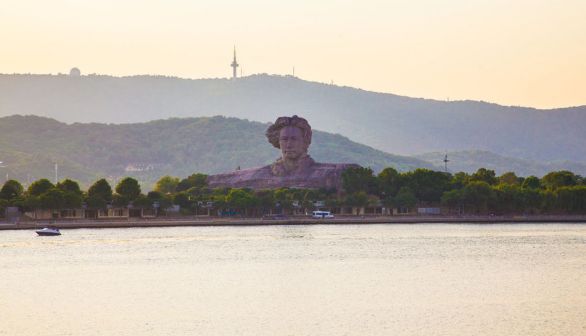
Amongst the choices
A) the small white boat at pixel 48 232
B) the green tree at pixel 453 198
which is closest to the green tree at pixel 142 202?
the small white boat at pixel 48 232

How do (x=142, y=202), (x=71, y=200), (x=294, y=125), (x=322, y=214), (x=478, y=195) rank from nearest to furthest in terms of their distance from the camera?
(x=71, y=200) → (x=322, y=214) → (x=478, y=195) → (x=142, y=202) → (x=294, y=125)

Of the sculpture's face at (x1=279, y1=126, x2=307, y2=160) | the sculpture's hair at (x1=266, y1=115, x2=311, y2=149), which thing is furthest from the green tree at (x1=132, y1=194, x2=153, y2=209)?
the sculpture's face at (x1=279, y1=126, x2=307, y2=160)

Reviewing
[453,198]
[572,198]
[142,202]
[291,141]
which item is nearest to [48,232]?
[142,202]

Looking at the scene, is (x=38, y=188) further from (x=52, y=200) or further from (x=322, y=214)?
(x=322, y=214)

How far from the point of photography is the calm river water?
71625 millimetres

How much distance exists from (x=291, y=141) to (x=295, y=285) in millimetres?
104388

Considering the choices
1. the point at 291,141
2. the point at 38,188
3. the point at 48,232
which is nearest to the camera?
the point at 48,232

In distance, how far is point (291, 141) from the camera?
194875 millimetres

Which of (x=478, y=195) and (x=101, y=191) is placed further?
(x=101, y=191)

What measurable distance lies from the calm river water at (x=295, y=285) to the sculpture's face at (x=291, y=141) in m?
47.2

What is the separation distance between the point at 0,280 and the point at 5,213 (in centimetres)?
9032

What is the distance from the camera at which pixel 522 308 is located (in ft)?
250

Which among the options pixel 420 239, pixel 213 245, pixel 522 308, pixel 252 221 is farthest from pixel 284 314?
pixel 252 221

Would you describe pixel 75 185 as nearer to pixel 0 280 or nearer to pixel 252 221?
pixel 252 221
